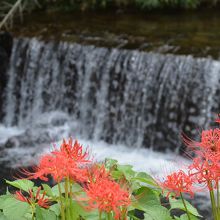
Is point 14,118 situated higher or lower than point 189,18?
lower

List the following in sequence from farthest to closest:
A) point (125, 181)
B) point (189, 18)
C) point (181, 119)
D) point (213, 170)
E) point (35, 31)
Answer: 1. point (189, 18)
2. point (35, 31)
3. point (181, 119)
4. point (125, 181)
5. point (213, 170)

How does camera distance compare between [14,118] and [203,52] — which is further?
[14,118]

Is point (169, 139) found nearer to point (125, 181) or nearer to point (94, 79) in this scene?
point (94, 79)

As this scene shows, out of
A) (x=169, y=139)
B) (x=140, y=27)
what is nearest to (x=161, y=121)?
(x=169, y=139)

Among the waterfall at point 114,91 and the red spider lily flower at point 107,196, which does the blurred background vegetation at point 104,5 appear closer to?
the waterfall at point 114,91

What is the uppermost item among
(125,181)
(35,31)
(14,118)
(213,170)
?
(213,170)

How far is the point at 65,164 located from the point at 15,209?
32 cm

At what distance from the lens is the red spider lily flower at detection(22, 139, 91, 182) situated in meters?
1.19

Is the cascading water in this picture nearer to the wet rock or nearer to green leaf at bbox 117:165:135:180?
the wet rock

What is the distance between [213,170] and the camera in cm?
123

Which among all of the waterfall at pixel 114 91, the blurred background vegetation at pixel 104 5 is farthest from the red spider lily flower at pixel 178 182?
the blurred background vegetation at pixel 104 5

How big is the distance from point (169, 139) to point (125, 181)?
6.38m

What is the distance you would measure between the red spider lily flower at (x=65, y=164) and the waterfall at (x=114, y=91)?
6.52 meters

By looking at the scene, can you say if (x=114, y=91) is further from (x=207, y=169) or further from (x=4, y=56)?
(x=207, y=169)
